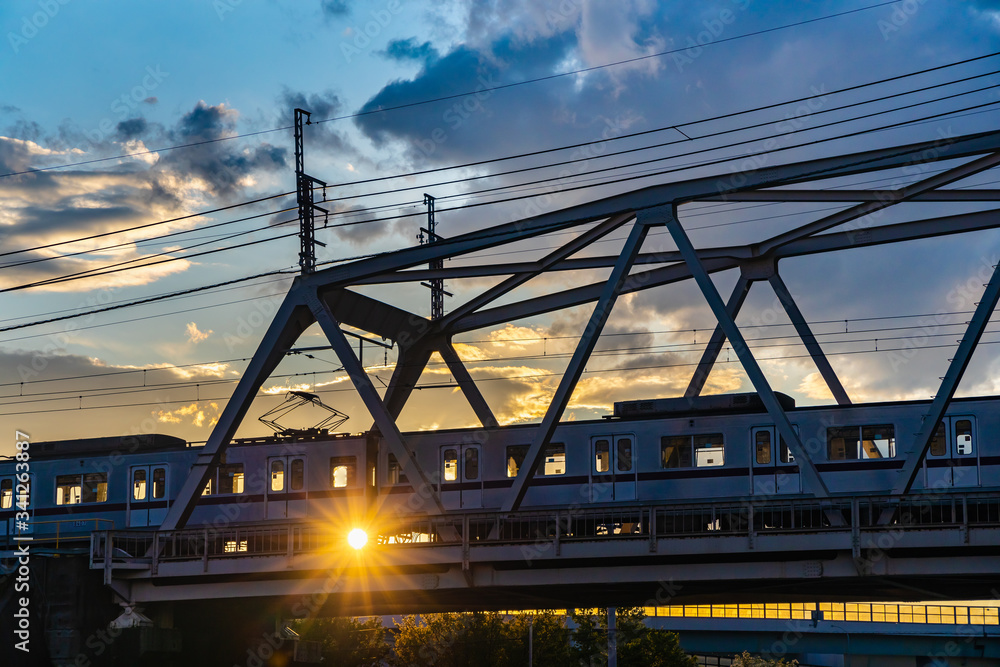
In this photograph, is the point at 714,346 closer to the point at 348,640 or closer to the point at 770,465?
the point at 770,465

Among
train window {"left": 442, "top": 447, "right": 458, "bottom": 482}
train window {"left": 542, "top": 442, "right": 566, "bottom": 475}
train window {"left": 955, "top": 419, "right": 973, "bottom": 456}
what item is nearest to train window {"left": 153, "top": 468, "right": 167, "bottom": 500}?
train window {"left": 442, "top": 447, "right": 458, "bottom": 482}

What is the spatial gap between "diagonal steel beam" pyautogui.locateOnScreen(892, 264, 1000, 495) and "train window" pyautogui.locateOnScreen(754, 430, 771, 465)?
5.46 m

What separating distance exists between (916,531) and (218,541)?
2291 centimetres

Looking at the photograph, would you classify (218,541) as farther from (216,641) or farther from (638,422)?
(638,422)

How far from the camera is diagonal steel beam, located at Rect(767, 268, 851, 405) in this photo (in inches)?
1307

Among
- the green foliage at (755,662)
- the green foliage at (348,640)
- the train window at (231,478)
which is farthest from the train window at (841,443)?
the green foliage at (755,662)

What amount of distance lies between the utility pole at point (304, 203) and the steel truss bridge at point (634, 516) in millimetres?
1485

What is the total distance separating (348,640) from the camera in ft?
230

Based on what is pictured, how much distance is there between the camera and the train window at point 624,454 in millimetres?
32688

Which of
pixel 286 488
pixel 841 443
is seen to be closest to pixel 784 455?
pixel 841 443

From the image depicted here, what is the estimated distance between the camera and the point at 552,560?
26859mm

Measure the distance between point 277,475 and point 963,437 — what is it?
2182 cm

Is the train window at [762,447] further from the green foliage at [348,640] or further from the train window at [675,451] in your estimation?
the green foliage at [348,640]

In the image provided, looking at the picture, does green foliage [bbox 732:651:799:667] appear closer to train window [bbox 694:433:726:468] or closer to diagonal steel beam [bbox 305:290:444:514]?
train window [bbox 694:433:726:468]
